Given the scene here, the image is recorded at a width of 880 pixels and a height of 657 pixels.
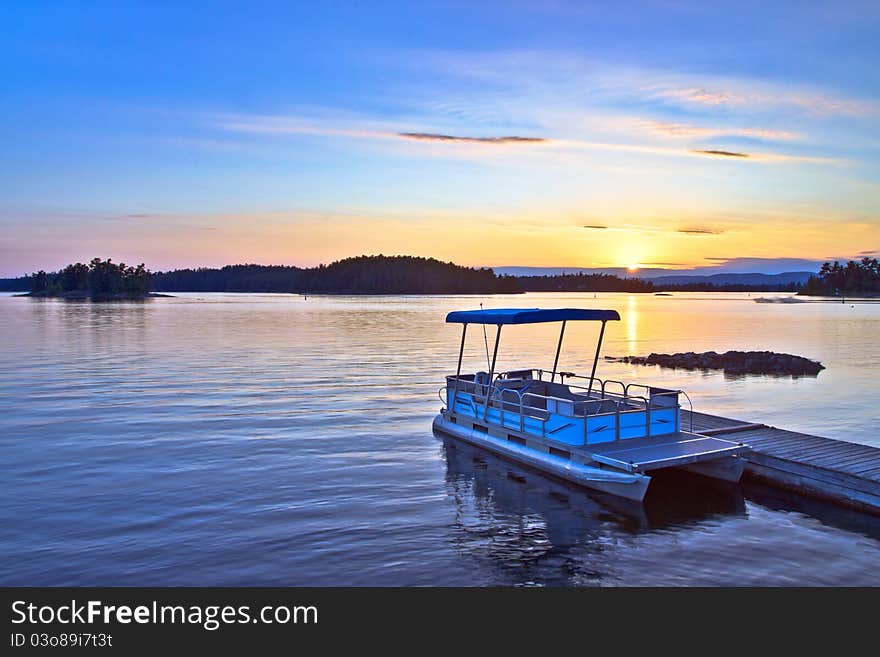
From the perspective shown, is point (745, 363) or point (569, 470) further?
point (745, 363)

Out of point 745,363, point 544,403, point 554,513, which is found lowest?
point 554,513

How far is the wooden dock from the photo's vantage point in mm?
13719

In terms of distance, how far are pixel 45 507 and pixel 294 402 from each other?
44.7 ft

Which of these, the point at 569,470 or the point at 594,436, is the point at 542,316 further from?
the point at 569,470

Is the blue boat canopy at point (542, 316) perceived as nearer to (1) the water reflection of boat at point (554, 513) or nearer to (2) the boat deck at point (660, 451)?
(2) the boat deck at point (660, 451)

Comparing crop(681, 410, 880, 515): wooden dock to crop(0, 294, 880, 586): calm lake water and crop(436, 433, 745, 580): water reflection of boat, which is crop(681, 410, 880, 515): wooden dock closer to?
crop(0, 294, 880, 586): calm lake water

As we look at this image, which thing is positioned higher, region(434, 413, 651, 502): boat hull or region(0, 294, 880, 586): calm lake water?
region(434, 413, 651, 502): boat hull

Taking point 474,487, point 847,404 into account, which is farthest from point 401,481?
point 847,404

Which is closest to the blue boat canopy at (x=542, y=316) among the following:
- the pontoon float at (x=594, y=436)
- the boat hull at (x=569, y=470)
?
the pontoon float at (x=594, y=436)

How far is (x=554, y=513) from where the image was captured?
1421 centimetres

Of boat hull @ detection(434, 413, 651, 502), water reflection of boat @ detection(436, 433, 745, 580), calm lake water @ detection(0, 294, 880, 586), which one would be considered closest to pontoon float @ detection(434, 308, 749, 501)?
boat hull @ detection(434, 413, 651, 502)

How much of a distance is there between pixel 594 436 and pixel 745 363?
28.3 meters

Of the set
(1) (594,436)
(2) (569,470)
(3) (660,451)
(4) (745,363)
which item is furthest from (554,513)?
(4) (745,363)

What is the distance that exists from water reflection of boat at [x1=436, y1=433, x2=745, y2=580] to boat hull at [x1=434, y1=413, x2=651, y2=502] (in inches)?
10.8
